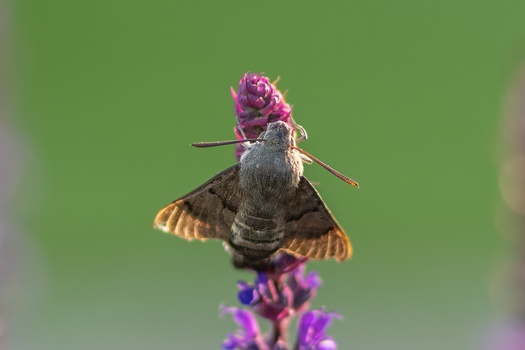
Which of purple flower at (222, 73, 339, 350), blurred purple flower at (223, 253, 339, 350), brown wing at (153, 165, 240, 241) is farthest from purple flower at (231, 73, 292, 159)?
blurred purple flower at (223, 253, 339, 350)

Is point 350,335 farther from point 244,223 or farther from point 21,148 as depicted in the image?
point 244,223

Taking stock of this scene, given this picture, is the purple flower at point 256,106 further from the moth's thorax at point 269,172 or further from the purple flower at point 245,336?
the purple flower at point 245,336

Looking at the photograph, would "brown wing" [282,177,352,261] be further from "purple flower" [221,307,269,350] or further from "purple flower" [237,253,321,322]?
"purple flower" [221,307,269,350]

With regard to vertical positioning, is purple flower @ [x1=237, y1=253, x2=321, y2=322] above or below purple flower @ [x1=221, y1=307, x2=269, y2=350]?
above

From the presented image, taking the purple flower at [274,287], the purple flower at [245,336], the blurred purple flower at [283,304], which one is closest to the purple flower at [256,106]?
the purple flower at [274,287]

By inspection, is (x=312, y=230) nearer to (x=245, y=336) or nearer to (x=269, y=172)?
(x=269, y=172)

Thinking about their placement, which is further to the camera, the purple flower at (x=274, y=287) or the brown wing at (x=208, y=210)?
the brown wing at (x=208, y=210)
